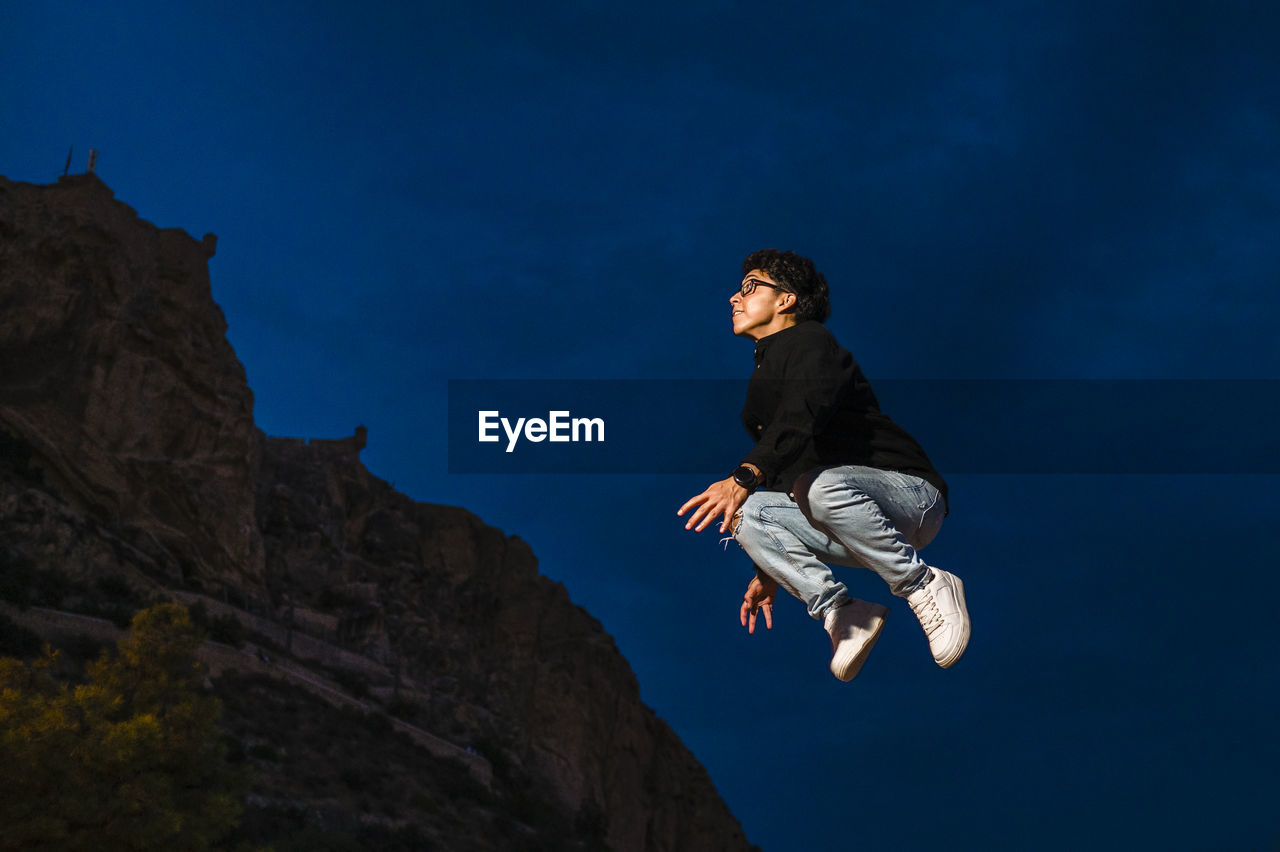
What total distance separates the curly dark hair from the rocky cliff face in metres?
34.5

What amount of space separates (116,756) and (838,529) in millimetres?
19104

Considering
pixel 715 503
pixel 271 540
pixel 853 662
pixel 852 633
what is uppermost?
pixel 271 540

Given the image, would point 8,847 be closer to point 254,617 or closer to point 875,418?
point 875,418

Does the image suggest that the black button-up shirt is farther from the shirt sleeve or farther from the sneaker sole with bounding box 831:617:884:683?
the sneaker sole with bounding box 831:617:884:683

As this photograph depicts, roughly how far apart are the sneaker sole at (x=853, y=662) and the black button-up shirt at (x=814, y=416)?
2.24ft

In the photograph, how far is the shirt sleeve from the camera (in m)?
4.56

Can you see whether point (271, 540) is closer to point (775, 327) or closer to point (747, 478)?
point (775, 327)

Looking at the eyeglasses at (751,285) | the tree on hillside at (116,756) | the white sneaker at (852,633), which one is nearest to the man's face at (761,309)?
the eyeglasses at (751,285)

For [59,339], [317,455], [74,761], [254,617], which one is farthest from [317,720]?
[317,455]

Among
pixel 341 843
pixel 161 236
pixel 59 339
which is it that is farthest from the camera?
pixel 161 236

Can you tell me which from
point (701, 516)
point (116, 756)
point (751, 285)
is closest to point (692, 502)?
point (701, 516)

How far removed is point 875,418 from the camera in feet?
17.0

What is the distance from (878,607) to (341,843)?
2932cm

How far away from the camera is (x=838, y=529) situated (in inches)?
191
